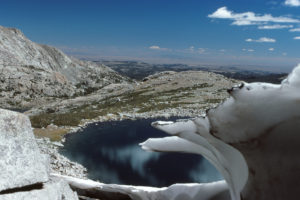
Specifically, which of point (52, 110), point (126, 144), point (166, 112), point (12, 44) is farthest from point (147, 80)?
point (12, 44)

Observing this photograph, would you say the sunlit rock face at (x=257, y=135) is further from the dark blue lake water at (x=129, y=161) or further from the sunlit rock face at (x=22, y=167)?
the dark blue lake water at (x=129, y=161)

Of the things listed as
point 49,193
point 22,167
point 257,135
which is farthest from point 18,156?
point 257,135

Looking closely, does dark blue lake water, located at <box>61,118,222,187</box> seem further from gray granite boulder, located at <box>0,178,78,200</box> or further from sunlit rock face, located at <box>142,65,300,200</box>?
sunlit rock face, located at <box>142,65,300,200</box>

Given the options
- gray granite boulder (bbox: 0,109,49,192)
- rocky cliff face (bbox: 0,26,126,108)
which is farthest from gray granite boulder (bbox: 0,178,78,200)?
rocky cliff face (bbox: 0,26,126,108)

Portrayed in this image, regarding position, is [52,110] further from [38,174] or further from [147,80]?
[38,174]

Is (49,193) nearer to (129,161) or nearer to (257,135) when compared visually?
(257,135)

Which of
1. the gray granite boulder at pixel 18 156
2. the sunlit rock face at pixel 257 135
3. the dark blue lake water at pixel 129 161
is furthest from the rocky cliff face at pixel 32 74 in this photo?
the sunlit rock face at pixel 257 135
